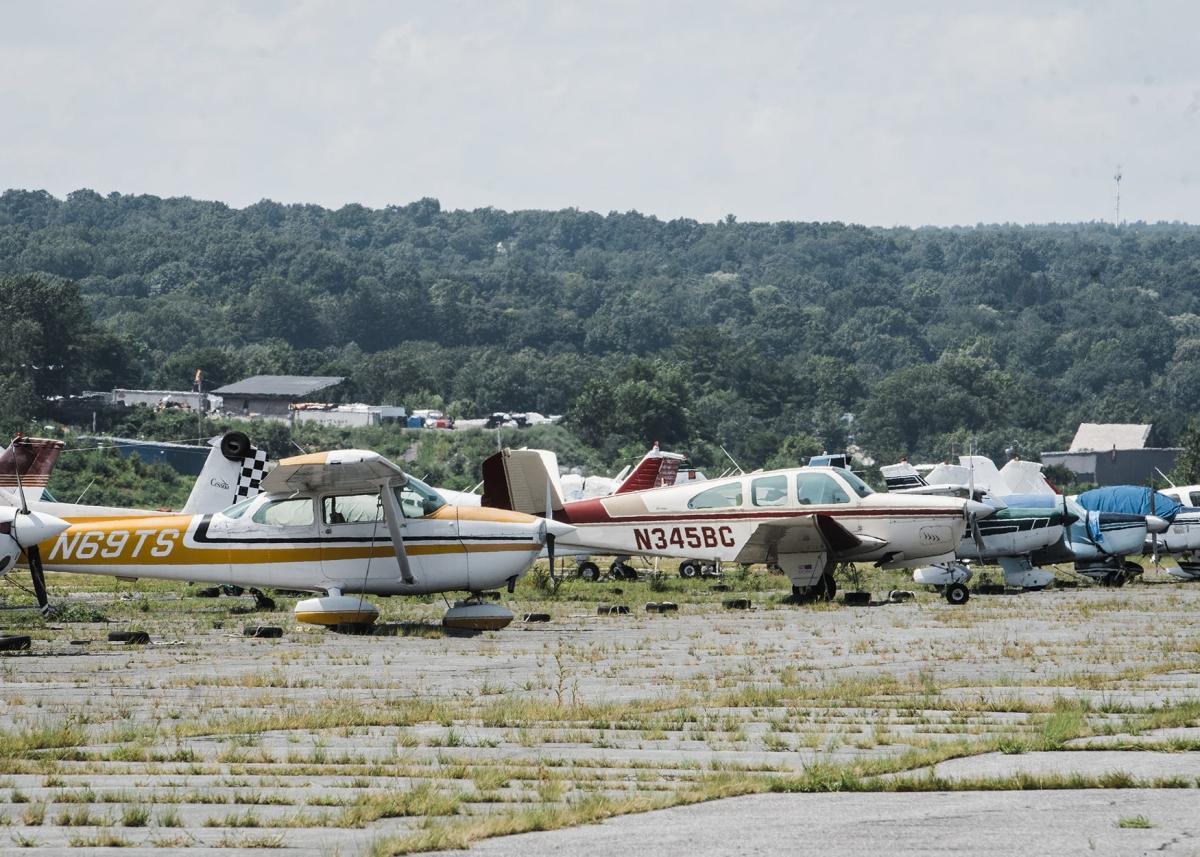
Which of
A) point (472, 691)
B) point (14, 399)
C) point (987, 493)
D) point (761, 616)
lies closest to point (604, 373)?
point (14, 399)

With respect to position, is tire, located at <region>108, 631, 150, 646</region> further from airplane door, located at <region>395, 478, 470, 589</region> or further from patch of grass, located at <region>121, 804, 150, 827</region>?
patch of grass, located at <region>121, 804, 150, 827</region>

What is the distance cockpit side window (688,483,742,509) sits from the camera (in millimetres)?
24875

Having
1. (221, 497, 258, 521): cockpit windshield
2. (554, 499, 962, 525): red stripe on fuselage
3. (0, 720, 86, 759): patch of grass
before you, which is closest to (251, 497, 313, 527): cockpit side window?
(221, 497, 258, 521): cockpit windshield

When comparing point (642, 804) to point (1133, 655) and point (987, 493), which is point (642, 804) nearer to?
point (1133, 655)

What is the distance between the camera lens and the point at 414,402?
120 m

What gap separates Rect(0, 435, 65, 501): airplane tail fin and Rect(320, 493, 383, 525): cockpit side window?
4.64 meters

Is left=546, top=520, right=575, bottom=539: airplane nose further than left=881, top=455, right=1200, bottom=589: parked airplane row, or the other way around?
left=881, top=455, right=1200, bottom=589: parked airplane row

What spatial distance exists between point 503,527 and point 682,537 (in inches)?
255

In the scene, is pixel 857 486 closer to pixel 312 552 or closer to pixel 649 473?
pixel 312 552

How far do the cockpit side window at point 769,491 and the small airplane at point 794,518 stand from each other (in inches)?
0.6

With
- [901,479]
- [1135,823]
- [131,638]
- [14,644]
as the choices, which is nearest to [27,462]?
[131,638]

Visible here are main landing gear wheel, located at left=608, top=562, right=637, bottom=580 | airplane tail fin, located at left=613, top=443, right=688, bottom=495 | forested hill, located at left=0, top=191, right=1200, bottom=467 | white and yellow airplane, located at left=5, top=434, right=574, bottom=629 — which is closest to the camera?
white and yellow airplane, located at left=5, top=434, right=574, bottom=629

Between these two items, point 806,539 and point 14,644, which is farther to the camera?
point 806,539

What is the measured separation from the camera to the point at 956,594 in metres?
24.5
